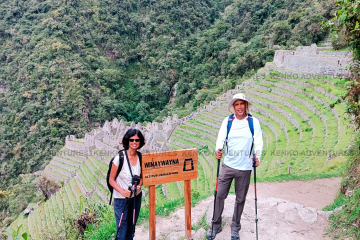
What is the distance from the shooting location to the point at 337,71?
16188 millimetres

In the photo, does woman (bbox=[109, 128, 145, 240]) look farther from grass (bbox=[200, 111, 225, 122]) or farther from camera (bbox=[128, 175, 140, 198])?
grass (bbox=[200, 111, 225, 122])

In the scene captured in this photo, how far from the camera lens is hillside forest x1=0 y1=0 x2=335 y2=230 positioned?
29.6 meters

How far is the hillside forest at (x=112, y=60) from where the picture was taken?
29.6 meters

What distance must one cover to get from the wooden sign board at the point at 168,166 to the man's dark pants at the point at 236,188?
431 millimetres

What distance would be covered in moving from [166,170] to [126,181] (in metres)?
0.57

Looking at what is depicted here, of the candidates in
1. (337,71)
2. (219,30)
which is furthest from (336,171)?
(219,30)

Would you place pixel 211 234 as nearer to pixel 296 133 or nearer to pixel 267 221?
pixel 267 221

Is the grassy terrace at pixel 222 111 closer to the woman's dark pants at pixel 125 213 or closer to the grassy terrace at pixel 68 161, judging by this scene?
the grassy terrace at pixel 68 161

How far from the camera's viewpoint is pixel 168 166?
3.54 metres

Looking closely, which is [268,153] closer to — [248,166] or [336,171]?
[336,171]

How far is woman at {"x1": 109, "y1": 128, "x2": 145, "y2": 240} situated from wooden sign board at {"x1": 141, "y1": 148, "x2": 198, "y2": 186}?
0.12 m

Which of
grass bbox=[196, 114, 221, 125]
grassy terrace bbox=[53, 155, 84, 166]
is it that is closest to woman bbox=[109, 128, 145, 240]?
grass bbox=[196, 114, 221, 125]

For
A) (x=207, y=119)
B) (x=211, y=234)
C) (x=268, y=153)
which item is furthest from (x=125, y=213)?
(x=207, y=119)

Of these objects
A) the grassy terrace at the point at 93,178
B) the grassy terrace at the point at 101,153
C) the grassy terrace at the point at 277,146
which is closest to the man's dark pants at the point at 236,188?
the grassy terrace at the point at 277,146
